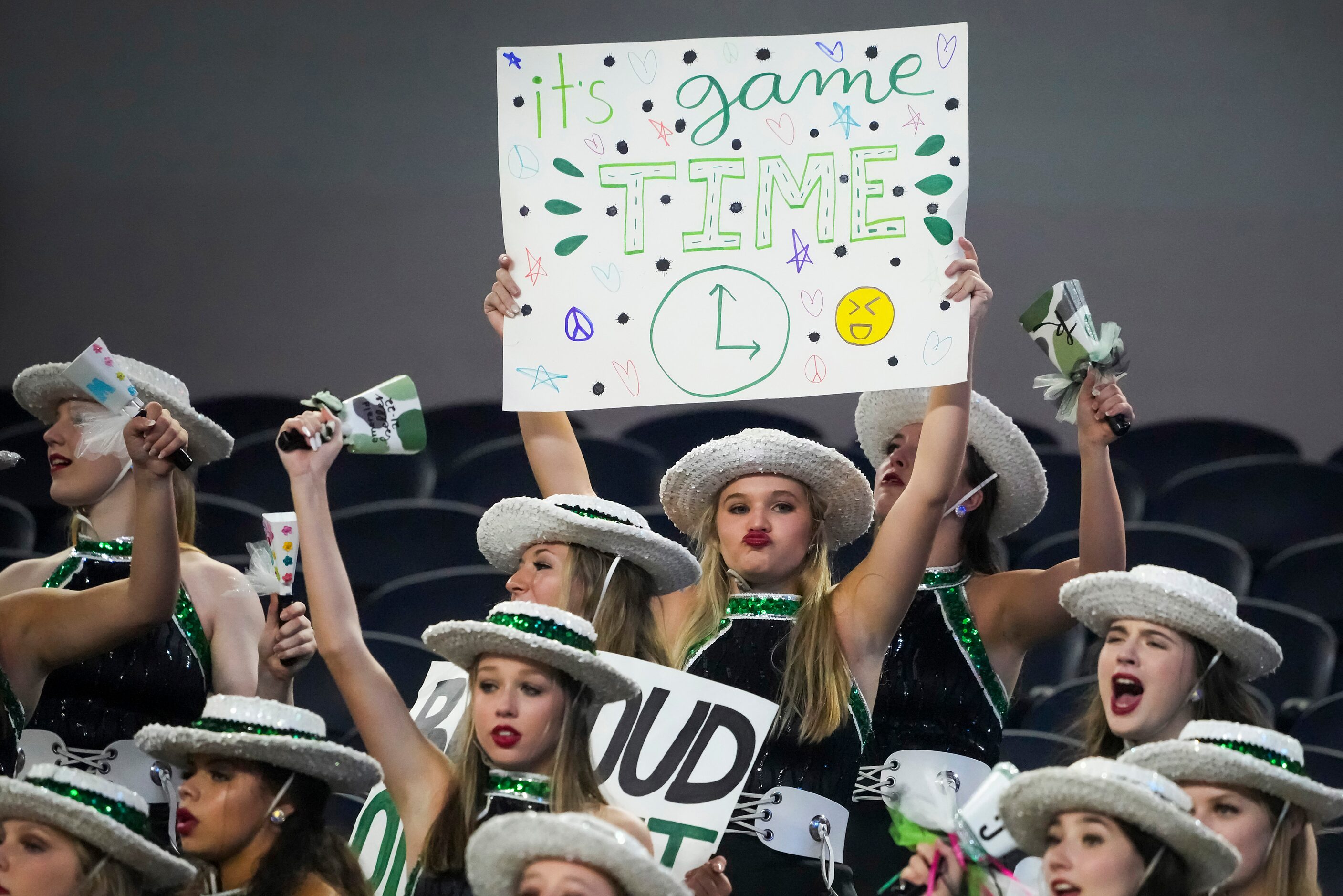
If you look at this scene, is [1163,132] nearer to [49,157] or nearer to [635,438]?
[635,438]

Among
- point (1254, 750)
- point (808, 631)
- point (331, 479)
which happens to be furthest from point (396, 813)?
point (331, 479)

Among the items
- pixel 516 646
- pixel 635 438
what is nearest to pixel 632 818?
pixel 516 646

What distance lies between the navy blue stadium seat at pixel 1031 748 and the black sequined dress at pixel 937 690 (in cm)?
61

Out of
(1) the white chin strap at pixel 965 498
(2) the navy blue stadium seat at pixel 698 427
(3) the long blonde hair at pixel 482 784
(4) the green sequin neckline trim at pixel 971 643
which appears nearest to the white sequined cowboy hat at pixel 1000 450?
(1) the white chin strap at pixel 965 498

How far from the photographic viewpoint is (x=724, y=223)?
116 inches

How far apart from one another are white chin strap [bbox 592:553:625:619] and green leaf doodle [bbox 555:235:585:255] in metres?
0.55

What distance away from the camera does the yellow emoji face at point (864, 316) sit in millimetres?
2820

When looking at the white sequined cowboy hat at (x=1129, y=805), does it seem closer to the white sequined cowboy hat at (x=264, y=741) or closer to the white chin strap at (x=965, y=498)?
the white sequined cowboy hat at (x=264, y=741)

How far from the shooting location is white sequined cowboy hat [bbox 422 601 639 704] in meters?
2.37

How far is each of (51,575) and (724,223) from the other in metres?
1.46

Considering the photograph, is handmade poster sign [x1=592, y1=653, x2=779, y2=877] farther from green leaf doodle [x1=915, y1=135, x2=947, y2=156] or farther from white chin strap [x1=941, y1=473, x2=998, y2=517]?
green leaf doodle [x1=915, y1=135, x2=947, y2=156]

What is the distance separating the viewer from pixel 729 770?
8.52ft

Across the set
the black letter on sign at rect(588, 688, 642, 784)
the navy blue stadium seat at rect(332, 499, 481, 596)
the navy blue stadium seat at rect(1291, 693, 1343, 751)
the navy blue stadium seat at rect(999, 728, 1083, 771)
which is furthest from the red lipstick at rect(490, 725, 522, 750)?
the navy blue stadium seat at rect(1291, 693, 1343, 751)

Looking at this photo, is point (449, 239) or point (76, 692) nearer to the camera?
point (76, 692)
